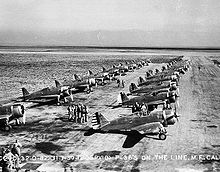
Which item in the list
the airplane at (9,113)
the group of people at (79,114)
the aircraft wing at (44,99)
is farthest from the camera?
the aircraft wing at (44,99)

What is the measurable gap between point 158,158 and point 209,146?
5369mm

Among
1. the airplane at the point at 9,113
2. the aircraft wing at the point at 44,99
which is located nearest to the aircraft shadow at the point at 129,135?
the airplane at the point at 9,113

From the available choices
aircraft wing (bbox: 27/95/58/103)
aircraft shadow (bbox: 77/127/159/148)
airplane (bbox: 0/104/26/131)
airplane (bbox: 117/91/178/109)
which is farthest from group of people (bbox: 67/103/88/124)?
aircraft wing (bbox: 27/95/58/103)

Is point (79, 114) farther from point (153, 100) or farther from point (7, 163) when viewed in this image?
point (7, 163)

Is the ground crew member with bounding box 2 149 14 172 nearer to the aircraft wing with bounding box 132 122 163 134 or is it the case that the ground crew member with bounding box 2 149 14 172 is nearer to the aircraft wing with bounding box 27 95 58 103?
the aircraft wing with bounding box 132 122 163 134

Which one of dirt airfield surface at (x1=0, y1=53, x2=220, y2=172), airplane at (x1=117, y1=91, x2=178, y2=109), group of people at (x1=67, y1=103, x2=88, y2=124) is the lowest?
dirt airfield surface at (x1=0, y1=53, x2=220, y2=172)

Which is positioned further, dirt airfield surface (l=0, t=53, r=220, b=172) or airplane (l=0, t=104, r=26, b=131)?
airplane (l=0, t=104, r=26, b=131)

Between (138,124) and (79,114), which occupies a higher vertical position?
(138,124)

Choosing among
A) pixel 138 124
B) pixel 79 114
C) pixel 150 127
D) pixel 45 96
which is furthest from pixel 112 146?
pixel 45 96

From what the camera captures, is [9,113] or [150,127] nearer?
[150,127]

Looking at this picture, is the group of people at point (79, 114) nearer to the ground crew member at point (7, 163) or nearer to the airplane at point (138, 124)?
the airplane at point (138, 124)

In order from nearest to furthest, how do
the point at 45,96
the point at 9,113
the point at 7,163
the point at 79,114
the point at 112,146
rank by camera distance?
the point at 7,163
the point at 112,146
the point at 9,113
the point at 79,114
the point at 45,96

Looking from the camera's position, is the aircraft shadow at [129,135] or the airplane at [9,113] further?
the airplane at [9,113]

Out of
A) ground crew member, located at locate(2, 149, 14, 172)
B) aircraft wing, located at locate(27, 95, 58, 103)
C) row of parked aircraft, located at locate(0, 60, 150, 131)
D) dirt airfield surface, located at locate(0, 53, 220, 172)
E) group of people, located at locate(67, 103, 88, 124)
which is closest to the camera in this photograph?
ground crew member, located at locate(2, 149, 14, 172)
